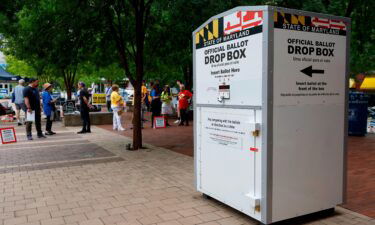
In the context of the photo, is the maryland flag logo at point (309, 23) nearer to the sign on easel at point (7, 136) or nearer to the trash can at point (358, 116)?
the trash can at point (358, 116)

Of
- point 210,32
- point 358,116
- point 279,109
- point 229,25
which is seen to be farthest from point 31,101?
point 358,116

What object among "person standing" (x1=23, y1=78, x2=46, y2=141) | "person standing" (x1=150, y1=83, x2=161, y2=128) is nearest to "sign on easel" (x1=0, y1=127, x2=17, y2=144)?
"person standing" (x1=23, y1=78, x2=46, y2=141)

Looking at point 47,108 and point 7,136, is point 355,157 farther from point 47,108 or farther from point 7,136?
point 47,108

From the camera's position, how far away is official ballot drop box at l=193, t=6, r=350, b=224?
3.85 metres

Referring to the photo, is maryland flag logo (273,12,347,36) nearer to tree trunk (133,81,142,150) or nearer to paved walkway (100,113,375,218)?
paved walkway (100,113,375,218)

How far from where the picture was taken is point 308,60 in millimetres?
4039

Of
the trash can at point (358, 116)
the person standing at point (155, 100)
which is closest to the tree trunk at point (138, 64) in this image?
the person standing at point (155, 100)

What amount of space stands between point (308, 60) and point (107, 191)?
3.65m

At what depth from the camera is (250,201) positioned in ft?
13.3

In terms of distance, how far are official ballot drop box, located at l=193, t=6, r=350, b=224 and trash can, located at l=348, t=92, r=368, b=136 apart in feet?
25.8

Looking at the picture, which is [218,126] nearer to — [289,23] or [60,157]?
[289,23]

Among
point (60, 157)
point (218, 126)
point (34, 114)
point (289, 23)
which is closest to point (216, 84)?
point (218, 126)

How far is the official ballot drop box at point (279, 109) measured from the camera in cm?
385

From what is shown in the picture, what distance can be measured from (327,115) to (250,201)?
55.5 inches
